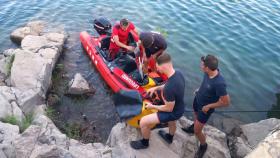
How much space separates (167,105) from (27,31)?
29.8 ft

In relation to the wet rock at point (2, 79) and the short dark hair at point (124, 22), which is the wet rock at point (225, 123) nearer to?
the short dark hair at point (124, 22)

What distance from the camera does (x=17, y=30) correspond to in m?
13.9

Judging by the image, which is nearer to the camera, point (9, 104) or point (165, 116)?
point (165, 116)

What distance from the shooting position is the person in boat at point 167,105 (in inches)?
258

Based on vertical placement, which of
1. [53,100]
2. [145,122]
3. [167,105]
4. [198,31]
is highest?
[167,105]

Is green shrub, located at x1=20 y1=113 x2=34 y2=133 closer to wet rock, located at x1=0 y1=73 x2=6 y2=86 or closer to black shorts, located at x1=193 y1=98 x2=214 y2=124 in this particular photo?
wet rock, located at x1=0 y1=73 x2=6 y2=86

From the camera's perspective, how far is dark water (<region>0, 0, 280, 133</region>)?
11409 millimetres

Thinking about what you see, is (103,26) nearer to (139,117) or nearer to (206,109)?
(139,117)

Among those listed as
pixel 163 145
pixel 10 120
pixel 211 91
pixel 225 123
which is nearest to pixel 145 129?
pixel 163 145

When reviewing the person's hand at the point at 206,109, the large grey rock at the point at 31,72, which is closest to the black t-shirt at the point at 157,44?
the person's hand at the point at 206,109

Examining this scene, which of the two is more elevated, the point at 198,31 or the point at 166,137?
the point at 166,137

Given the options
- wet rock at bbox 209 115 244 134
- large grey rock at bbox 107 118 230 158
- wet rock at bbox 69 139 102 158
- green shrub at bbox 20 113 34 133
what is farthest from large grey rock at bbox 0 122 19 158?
wet rock at bbox 209 115 244 134

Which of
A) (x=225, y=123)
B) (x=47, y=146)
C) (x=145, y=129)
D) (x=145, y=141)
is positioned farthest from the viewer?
(x=225, y=123)

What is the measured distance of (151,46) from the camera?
9.07 metres
